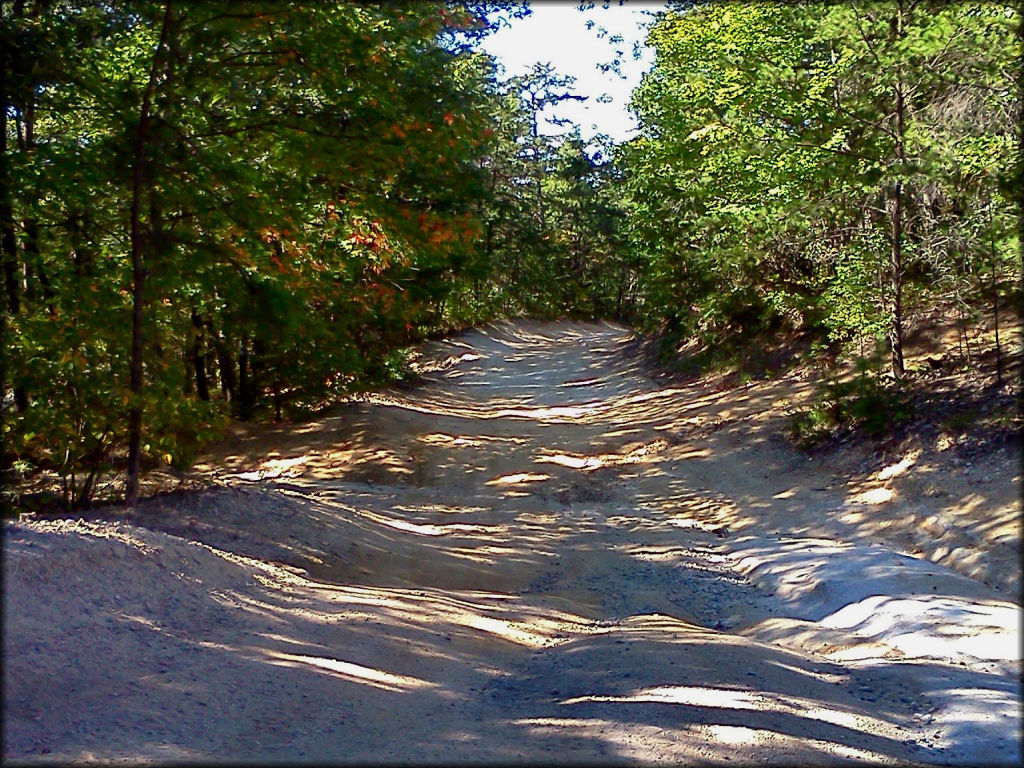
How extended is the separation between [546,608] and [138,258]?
615cm

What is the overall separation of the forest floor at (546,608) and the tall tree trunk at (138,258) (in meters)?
0.66

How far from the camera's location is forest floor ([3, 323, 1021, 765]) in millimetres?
5176

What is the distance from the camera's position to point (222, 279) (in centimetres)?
1098

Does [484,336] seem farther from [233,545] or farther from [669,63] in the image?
[233,545]

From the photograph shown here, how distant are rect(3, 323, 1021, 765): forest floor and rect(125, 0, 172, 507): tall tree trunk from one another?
→ 2.16 feet

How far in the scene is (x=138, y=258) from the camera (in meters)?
10.7

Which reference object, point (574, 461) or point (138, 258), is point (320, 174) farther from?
point (574, 461)

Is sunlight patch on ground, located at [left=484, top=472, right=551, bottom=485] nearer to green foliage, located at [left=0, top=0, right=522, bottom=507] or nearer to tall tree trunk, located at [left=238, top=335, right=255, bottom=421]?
green foliage, located at [left=0, top=0, right=522, bottom=507]

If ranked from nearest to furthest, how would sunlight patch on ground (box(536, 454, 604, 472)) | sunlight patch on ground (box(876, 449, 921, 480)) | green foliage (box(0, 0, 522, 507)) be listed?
green foliage (box(0, 0, 522, 507))
sunlight patch on ground (box(876, 449, 921, 480))
sunlight patch on ground (box(536, 454, 604, 472))

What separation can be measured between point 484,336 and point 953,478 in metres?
31.8

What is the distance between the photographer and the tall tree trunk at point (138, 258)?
1032cm

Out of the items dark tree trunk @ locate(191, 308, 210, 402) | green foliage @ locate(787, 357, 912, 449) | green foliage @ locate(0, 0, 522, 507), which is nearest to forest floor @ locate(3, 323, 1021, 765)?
green foliage @ locate(787, 357, 912, 449)

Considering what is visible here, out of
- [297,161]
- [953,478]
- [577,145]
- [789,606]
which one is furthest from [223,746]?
[577,145]

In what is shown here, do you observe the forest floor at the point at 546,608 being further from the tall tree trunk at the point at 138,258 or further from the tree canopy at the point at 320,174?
the tree canopy at the point at 320,174
